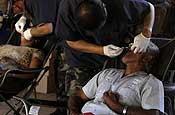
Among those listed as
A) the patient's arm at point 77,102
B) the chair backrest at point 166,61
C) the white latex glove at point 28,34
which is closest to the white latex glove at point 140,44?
the chair backrest at point 166,61

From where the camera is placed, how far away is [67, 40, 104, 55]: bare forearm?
212cm

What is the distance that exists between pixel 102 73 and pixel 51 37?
82 centimetres

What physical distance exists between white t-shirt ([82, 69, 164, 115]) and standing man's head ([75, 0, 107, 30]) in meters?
0.28

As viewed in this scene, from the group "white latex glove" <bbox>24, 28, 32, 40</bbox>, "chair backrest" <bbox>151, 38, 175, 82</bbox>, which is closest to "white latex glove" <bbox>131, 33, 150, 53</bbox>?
"chair backrest" <bbox>151, 38, 175, 82</bbox>

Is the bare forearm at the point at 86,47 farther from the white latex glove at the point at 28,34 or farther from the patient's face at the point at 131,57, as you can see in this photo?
the white latex glove at the point at 28,34

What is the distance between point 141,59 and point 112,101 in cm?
28

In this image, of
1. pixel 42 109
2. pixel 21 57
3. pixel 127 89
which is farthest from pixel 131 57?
pixel 42 109

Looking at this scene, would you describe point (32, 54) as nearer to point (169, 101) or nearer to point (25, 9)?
point (25, 9)

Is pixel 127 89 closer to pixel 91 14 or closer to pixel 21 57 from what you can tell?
pixel 91 14

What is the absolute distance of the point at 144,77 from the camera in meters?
1.93

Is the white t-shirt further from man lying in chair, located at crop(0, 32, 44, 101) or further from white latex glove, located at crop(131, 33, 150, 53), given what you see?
man lying in chair, located at crop(0, 32, 44, 101)

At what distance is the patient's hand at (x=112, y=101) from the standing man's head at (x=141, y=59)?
0.63 feet

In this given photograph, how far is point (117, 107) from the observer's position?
6.04 ft

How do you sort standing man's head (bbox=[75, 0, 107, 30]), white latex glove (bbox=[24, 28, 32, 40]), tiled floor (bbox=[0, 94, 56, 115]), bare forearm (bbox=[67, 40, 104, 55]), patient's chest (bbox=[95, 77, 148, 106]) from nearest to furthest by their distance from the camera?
patient's chest (bbox=[95, 77, 148, 106]), standing man's head (bbox=[75, 0, 107, 30]), bare forearm (bbox=[67, 40, 104, 55]), white latex glove (bbox=[24, 28, 32, 40]), tiled floor (bbox=[0, 94, 56, 115])
